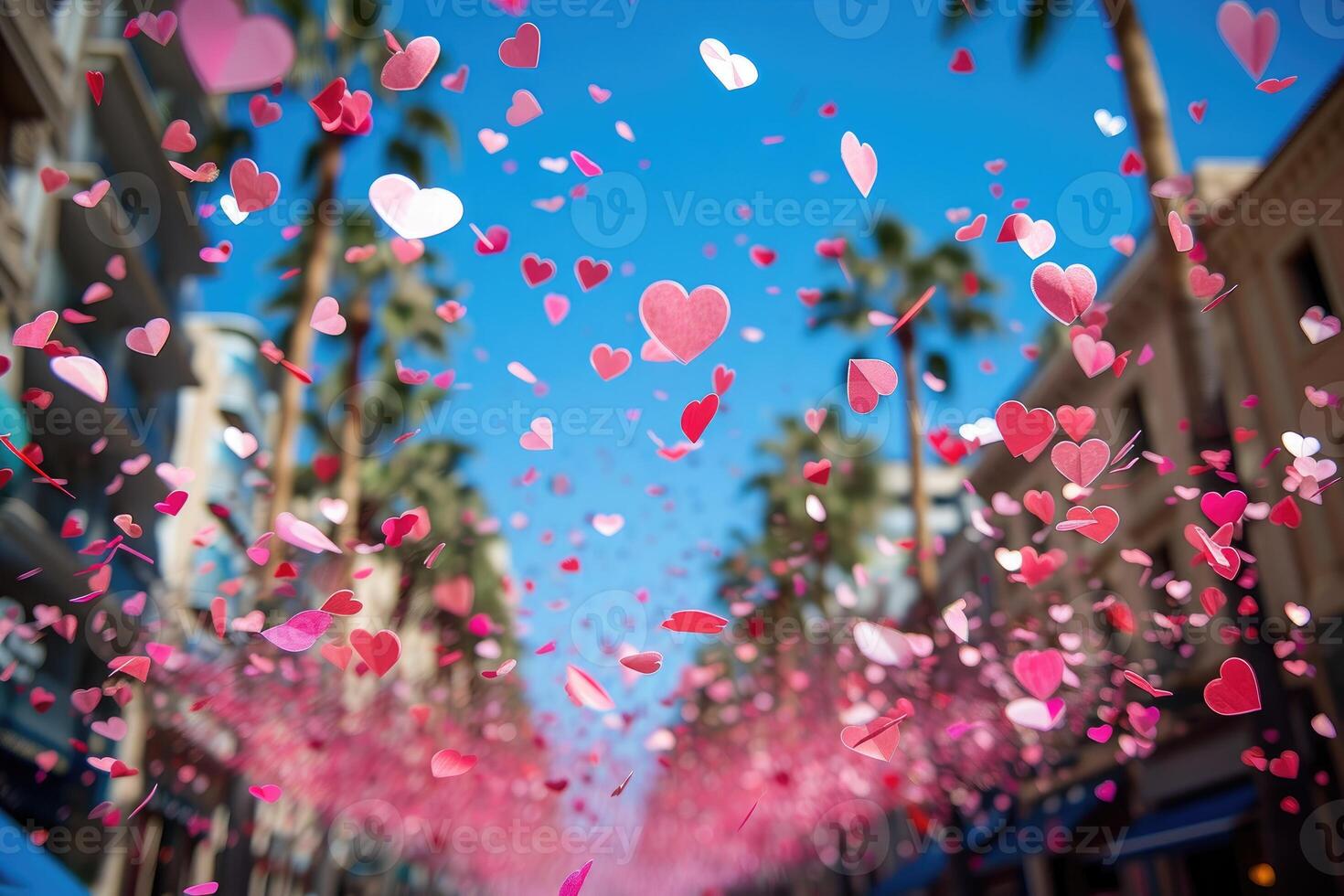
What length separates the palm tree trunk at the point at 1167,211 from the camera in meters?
9.53

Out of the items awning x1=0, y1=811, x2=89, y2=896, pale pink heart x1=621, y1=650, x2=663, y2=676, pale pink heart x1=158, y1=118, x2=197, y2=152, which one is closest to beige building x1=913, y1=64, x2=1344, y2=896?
pale pink heart x1=621, y1=650, x2=663, y2=676

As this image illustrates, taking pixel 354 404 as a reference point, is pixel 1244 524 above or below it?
below

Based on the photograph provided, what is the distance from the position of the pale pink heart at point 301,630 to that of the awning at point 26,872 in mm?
3377

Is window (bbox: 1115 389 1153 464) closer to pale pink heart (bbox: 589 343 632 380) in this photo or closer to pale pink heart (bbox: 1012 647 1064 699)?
pale pink heart (bbox: 1012 647 1064 699)

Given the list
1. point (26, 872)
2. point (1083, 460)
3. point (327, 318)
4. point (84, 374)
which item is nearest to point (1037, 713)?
point (1083, 460)

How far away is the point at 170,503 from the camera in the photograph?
5.70 metres

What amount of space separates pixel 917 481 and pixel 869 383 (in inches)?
581

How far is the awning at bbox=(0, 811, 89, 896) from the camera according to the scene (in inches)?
274

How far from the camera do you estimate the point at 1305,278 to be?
1458cm

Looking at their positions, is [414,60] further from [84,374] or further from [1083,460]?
[1083,460]

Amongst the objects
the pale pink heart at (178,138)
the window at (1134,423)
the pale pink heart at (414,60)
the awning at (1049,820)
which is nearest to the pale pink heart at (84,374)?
the pale pink heart at (178,138)

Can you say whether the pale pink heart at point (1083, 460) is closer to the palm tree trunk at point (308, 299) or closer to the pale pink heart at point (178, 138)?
the pale pink heart at point (178, 138)

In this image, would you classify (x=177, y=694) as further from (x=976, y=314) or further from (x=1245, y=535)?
(x=976, y=314)

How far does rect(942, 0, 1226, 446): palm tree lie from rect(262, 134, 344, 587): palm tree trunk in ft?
33.0
